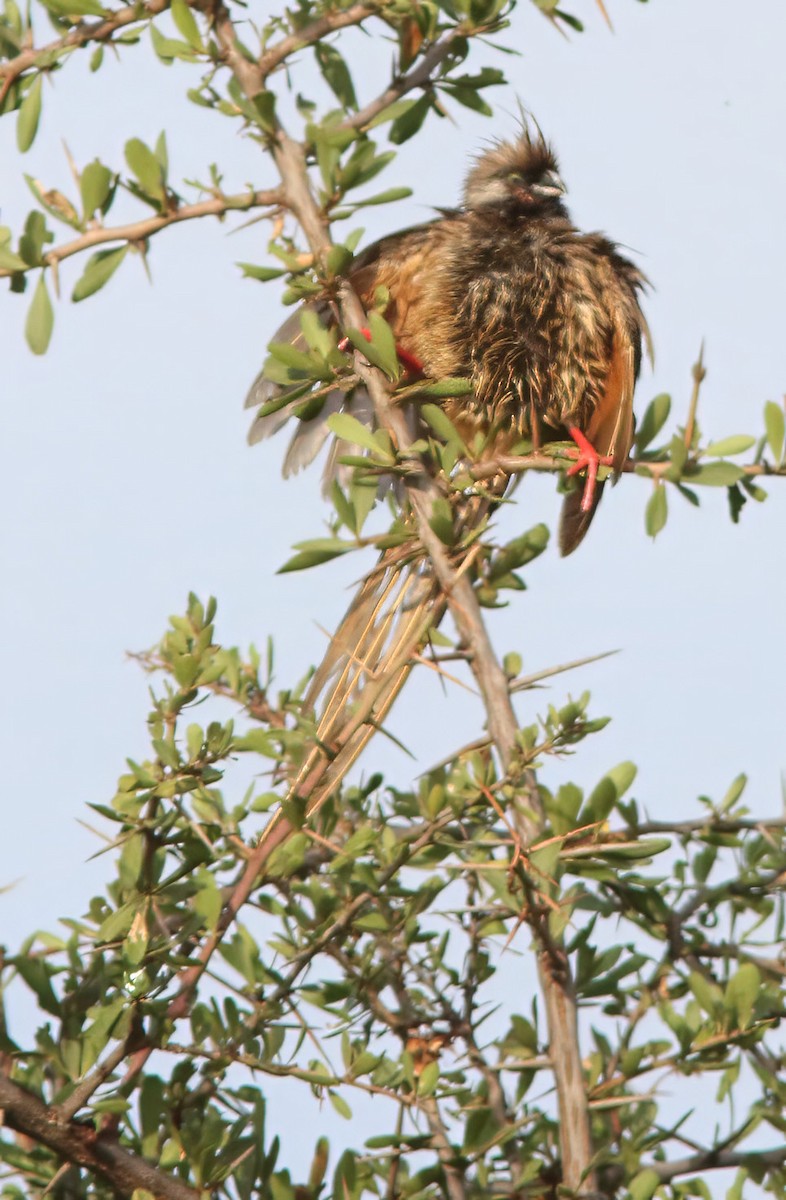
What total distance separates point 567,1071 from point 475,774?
0.56 meters

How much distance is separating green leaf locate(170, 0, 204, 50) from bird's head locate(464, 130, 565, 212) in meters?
1.82

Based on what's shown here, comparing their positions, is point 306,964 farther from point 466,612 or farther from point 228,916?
point 466,612

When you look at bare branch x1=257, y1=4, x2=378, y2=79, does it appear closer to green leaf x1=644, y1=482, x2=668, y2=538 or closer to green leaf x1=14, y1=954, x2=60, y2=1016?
green leaf x1=644, y1=482, x2=668, y2=538

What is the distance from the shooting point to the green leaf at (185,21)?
2.23 metres

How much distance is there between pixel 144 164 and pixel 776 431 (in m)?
1.06

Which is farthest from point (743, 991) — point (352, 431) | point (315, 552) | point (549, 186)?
point (549, 186)

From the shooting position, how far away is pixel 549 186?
4.07 m

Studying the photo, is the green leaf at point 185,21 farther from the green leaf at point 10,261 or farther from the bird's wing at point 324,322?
the bird's wing at point 324,322

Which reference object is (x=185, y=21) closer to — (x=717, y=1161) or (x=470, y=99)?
(x=470, y=99)

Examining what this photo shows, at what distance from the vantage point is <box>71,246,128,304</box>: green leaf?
2117mm

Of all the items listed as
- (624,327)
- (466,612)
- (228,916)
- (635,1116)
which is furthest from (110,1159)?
(624,327)

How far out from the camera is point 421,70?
7.93 ft

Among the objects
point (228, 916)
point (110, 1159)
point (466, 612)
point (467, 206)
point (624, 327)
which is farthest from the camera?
point (467, 206)

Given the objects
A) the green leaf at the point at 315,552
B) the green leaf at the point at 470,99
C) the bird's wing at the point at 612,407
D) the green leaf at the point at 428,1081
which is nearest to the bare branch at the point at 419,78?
the green leaf at the point at 470,99
